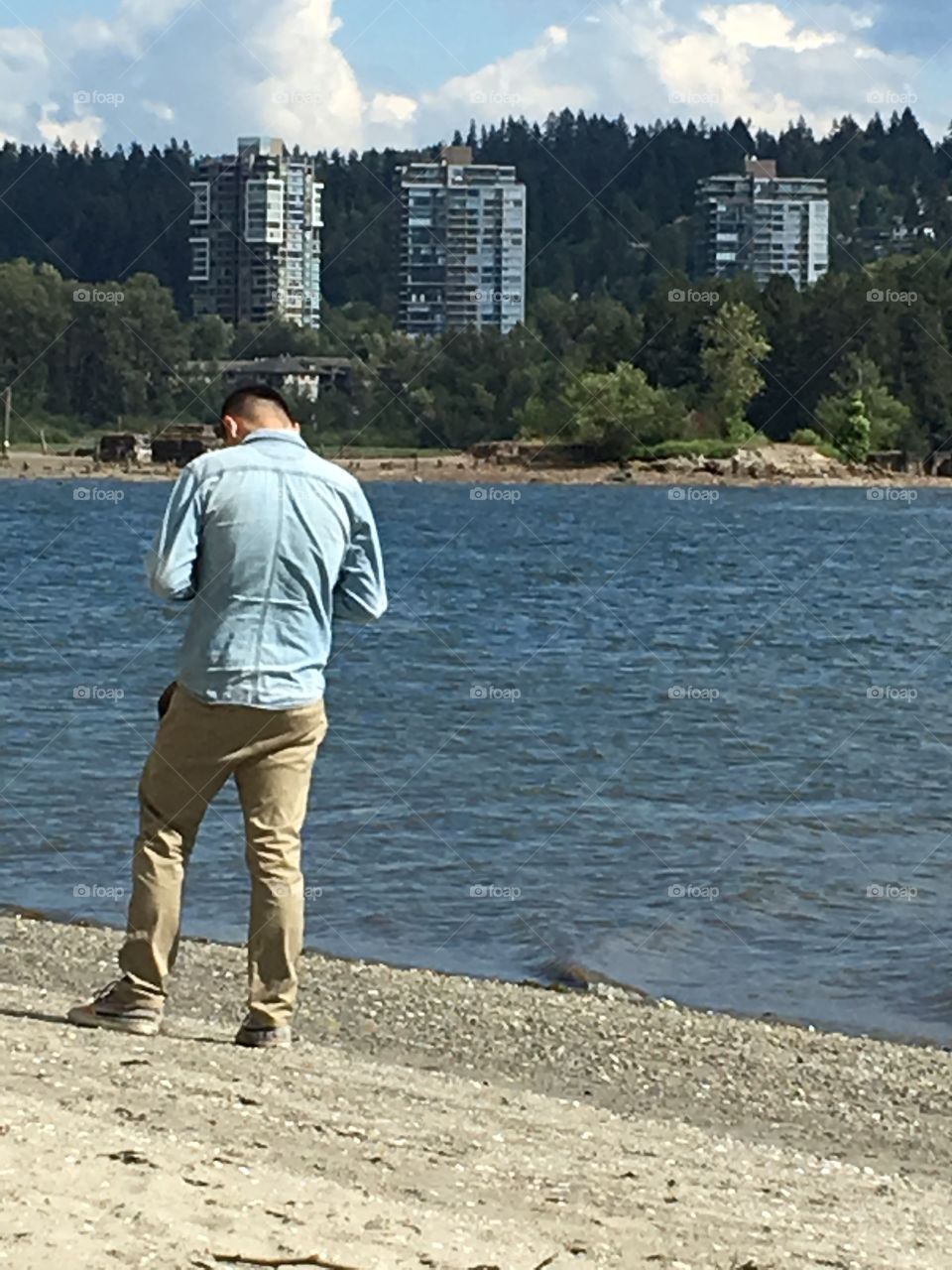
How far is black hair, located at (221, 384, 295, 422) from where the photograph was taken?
899cm

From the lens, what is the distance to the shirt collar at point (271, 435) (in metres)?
8.93

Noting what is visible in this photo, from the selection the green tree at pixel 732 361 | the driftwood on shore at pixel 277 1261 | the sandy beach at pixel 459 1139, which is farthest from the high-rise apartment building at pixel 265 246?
the driftwood on shore at pixel 277 1261

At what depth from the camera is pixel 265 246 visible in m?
183

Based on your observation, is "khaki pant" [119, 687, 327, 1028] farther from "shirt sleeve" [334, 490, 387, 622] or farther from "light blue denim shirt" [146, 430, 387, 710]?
"shirt sleeve" [334, 490, 387, 622]

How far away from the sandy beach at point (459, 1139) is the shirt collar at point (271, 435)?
2.32 metres

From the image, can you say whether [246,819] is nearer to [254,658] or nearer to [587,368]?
[254,658]

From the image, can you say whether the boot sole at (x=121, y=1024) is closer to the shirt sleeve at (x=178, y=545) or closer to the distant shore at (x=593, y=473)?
the shirt sleeve at (x=178, y=545)

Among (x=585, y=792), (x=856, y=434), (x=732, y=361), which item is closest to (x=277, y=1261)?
(x=585, y=792)

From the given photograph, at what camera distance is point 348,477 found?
905 centimetres

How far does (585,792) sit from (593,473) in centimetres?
13169

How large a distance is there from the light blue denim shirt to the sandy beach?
144 centimetres

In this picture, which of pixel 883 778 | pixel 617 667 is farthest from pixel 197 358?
pixel 883 778

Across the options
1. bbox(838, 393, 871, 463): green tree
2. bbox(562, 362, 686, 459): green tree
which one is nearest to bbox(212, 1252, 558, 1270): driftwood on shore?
bbox(562, 362, 686, 459): green tree

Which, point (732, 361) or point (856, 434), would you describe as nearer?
point (856, 434)
